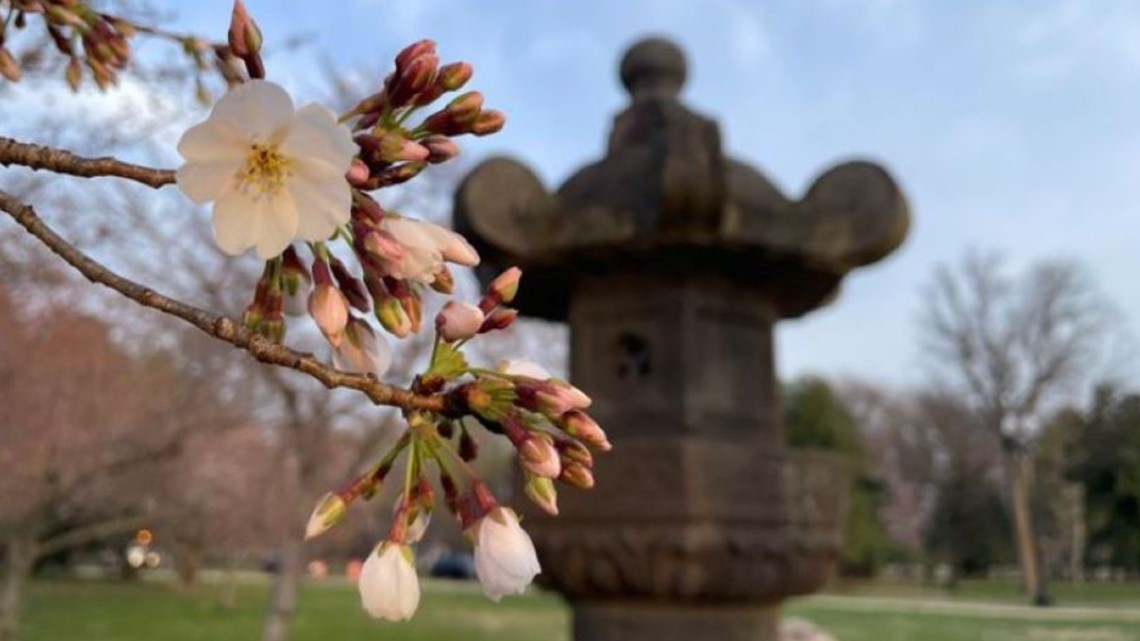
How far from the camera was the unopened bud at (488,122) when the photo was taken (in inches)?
38.6

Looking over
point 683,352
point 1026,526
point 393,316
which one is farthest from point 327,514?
point 1026,526

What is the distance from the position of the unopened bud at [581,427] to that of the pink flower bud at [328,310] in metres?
0.23

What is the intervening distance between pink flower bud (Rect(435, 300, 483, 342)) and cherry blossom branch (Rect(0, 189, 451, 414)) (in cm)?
7

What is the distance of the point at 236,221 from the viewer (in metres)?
0.87

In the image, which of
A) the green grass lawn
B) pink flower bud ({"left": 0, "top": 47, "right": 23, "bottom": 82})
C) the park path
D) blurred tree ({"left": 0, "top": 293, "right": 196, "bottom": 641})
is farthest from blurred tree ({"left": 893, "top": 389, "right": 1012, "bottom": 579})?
pink flower bud ({"left": 0, "top": 47, "right": 23, "bottom": 82})

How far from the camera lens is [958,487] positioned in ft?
94.5

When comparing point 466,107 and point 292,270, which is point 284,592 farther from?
point 466,107

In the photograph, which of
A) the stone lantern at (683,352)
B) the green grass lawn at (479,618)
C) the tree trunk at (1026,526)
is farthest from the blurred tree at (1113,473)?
the stone lantern at (683,352)

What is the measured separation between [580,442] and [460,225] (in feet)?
11.9

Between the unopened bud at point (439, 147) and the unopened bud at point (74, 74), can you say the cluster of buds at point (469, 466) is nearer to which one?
the unopened bud at point (439, 147)

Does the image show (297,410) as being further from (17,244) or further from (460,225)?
(460,225)

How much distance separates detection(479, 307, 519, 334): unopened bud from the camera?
3.37ft

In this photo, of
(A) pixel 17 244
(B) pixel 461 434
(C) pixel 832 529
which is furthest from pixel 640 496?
(A) pixel 17 244

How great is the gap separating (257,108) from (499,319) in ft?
1.09
